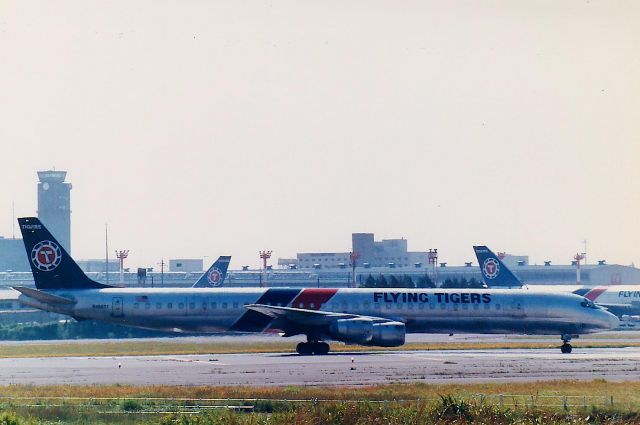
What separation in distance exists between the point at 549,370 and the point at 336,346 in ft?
75.0

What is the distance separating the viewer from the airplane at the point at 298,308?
60688mm

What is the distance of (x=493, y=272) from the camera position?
115 m

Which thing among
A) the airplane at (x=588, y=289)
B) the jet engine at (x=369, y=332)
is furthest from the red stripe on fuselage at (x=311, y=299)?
the airplane at (x=588, y=289)

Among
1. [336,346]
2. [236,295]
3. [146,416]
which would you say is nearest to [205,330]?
[236,295]

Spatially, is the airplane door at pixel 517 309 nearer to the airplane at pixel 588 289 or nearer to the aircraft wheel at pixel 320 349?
the aircraft wheel at pixel 320 349

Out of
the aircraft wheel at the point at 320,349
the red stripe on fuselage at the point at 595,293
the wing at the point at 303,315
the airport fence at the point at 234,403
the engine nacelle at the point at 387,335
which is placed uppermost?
the red stripe on fuselage at the point at 595,293

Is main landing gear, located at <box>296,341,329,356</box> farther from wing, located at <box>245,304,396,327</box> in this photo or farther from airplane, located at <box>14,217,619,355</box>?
wing, located at <box>245,304,396,327</box>

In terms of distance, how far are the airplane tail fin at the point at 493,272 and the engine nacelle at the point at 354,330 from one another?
5679 cm

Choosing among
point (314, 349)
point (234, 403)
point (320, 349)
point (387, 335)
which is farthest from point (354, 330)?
point (234, 403)

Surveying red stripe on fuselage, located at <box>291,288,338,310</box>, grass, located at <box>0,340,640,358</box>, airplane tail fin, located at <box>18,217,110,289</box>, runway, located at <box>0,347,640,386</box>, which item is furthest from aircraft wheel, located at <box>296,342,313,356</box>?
airplane tail fin, located at <box>18,217,110,289</box>

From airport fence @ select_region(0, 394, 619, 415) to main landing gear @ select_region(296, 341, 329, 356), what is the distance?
79.0 feet

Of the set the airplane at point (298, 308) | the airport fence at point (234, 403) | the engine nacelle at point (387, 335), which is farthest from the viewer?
the airplane at point (298, 308)

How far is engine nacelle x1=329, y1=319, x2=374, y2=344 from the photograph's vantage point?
5862cm

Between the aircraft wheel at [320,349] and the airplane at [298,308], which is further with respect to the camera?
the airplane at [298,308]
